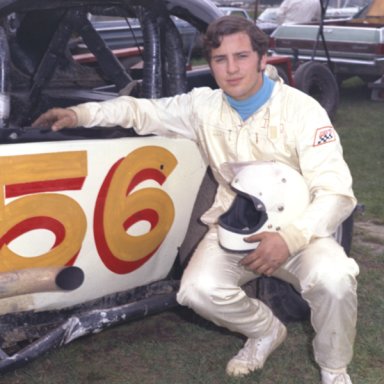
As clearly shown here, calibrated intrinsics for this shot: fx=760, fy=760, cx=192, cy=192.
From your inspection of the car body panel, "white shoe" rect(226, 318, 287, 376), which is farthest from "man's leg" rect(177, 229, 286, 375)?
the car body panel

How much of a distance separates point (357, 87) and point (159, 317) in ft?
28.7

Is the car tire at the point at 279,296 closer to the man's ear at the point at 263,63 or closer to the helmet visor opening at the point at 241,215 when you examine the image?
the helmet visor opening at the point at 241,215

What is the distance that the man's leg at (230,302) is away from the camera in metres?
2.91

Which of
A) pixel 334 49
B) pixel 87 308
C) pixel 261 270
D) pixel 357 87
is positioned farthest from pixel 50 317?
pixel 357 87

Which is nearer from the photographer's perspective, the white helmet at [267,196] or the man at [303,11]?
the white helmet at [267,196]

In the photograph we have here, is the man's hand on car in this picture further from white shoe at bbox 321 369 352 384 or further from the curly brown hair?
white shoe at bbox 321 369 352 384

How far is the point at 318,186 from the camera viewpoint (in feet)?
9.12

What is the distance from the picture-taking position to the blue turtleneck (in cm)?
297

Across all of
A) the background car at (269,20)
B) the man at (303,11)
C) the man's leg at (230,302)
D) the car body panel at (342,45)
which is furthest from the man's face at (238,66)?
the background car at (269,20)

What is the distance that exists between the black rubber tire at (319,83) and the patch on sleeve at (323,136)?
545cm

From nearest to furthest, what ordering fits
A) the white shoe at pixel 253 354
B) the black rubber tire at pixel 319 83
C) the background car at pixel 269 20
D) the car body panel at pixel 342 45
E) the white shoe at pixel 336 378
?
the white shoe at pixel 336 378
the white shoe at pixel 253 354
the black rubber tire at pixel 319 83
the car body panel at pixel 342 45
the background car at pixel 269 20

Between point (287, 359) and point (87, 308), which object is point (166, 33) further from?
point (287, 359)

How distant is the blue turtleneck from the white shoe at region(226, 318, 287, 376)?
89cm

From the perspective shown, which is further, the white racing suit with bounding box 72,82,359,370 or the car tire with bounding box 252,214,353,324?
the car tire with bounding box 252,214,353,324
